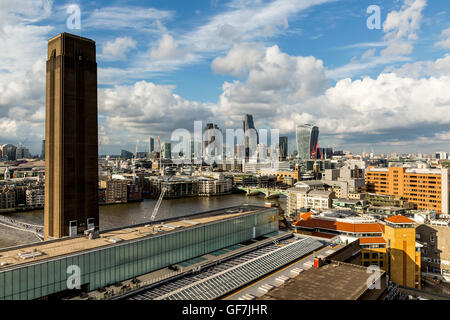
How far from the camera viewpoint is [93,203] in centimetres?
1900

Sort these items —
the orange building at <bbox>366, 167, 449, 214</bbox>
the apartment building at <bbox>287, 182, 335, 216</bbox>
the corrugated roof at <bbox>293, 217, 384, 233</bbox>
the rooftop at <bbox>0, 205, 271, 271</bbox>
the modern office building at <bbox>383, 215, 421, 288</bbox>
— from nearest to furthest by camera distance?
1. the rooftop at <bbox>0, 205, 271, 271</bbox>
2. the modern office building at <bbox>383, 215, 421, 288</bbox>
3. the corrugated roof at <bbox>293, 217, 384, 233</bbox>
4. the apartment building at <bbox>287, 182, 335, 216</bbox>
5. the orange building at <bbox>366, 167, 449, 214</bbox>

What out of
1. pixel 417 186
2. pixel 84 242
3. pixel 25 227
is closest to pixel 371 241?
pixel 84 242

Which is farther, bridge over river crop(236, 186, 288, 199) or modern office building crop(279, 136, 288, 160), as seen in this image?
modern office building crop(279, 136, 288, 160)

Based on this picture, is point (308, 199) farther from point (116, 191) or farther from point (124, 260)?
point (124, 260)

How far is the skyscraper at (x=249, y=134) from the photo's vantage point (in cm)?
14276

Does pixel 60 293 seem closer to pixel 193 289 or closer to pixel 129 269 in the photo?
pixel 129 269

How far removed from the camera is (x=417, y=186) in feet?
137

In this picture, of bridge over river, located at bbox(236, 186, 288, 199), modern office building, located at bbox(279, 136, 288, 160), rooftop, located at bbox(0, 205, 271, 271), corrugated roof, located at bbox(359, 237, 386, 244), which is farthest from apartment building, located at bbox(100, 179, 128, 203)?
modern office building, located at bbox(279, 136, 288, 160)

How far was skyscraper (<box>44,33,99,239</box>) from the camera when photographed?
17.5m

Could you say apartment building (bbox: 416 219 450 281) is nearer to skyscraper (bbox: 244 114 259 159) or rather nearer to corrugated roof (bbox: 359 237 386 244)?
corrugated roof (bbox: 359 237 386 244)

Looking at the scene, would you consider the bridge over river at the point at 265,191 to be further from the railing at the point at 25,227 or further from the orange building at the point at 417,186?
the railing at the point at 25,227

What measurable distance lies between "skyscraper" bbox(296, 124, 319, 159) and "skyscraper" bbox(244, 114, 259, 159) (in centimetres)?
2145

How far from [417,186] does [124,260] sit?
137 ft

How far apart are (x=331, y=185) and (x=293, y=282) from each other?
4586 cm
